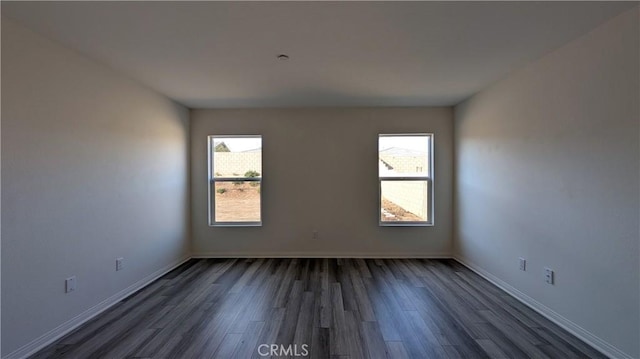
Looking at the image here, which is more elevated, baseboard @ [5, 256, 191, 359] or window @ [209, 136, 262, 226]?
window @ [209, 136, 262, 226]

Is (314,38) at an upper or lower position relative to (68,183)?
upper

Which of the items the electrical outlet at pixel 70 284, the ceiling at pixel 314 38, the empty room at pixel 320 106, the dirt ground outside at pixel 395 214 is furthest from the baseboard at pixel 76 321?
the dirt ground outside at pixel 395 214

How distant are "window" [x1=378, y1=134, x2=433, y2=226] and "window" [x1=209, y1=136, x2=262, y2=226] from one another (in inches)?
81.8

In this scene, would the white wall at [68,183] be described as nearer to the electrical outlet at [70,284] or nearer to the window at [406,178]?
the electrical outlet at [70,284]

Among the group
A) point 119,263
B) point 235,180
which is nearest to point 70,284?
point 119,263

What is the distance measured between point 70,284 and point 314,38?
→ 9.59ft

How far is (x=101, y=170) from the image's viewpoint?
249 centimetres

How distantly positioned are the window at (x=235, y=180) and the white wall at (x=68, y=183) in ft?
3.19

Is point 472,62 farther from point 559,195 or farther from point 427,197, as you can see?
point 427,197

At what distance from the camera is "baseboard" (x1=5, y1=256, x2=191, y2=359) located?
183 cm

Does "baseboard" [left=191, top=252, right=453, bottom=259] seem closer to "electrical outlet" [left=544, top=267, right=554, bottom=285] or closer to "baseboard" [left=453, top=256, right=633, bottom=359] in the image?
"baseboard" [left=453, top=256, right=633, bottom=359]

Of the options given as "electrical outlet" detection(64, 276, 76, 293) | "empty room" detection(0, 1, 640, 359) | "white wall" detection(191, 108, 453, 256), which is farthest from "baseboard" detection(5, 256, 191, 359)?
"white wall" detection(191, 108, 453, 256)

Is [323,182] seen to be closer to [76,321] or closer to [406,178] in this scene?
[406,178]

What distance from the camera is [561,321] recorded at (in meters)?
2.19
